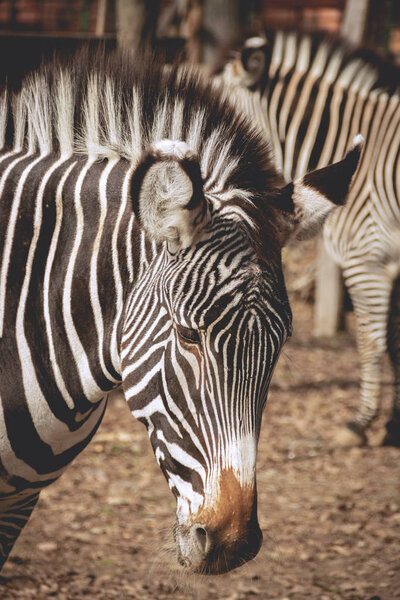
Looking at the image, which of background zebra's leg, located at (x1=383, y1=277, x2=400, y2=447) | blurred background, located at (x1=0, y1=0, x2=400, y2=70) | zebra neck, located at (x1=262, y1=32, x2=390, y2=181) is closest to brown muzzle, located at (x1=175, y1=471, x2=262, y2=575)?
blurred background, located at (x1=0, y1=0, x2=400, y2=70)

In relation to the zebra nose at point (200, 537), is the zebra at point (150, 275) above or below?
above

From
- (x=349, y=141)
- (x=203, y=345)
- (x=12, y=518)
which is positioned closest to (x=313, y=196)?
(x=203, y=345)

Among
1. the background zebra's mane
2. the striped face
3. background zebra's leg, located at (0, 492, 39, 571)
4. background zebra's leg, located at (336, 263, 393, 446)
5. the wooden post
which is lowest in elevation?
the wooden post

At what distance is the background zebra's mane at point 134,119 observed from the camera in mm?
2533

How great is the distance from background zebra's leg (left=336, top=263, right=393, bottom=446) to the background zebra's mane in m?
4.08

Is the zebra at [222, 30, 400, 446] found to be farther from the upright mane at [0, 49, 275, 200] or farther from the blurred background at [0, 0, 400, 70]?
the upright mane at [0, 49, 275, 200]

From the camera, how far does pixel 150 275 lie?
243cm

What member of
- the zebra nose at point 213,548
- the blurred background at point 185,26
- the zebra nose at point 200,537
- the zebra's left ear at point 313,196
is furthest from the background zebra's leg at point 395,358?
the zebra nose at point 200,537

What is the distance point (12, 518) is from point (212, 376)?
4.54ft

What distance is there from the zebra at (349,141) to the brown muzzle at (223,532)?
4.57 metres

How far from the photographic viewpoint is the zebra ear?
7.00ft

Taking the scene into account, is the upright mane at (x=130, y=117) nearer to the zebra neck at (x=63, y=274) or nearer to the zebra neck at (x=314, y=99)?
the zebra neck at (x=63, y=274)

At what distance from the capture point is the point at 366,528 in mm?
5035

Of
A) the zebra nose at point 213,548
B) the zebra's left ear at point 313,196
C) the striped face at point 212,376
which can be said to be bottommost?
the zebra nose at point 213,548
